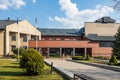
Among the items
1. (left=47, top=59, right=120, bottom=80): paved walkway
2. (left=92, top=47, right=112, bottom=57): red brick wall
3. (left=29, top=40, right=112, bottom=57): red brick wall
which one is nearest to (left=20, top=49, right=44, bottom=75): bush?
(left=47, top=59, right=120, bottom=80): paved walkway

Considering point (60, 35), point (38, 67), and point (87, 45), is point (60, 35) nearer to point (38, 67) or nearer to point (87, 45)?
point (87, 45)

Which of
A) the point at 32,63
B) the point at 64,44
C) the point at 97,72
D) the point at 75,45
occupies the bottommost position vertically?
the point at 97,72

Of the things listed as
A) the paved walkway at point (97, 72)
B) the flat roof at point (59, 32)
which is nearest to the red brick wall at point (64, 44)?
the flat roof at point (59, 32)

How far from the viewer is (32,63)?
19578 millimetres

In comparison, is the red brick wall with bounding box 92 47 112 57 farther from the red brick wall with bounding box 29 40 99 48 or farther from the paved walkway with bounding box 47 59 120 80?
the paved walkway with bounding box 47 59 120 80

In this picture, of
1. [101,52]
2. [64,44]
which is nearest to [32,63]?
[64,44]

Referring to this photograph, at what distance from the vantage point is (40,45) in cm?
7356

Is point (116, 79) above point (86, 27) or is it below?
below

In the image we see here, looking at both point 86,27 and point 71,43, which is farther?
point 86,27

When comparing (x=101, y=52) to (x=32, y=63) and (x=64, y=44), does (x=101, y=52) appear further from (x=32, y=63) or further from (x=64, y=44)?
(x=32, y=63)

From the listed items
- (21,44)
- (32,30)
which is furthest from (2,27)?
(32,30)

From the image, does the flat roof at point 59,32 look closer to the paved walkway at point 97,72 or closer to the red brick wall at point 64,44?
the red brick wall at point 64,44

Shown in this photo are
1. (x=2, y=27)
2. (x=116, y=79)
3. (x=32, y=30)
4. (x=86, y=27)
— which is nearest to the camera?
(x=116, y=79)

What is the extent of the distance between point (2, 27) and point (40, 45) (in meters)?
12.0
